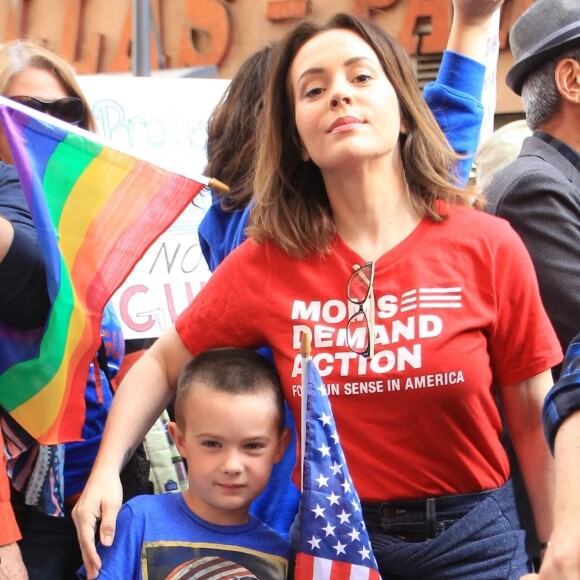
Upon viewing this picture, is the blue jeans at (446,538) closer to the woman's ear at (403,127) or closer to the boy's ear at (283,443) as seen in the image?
the boy's ear at (283,443)

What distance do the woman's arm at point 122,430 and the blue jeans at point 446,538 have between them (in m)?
0.58

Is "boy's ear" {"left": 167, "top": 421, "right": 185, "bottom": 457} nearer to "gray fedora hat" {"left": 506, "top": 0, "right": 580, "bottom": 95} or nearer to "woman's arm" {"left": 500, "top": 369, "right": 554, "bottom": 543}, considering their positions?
"woman's arm" {"left": 500, "top": 369, "right": 554, "bottom": 543}

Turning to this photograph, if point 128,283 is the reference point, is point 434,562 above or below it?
below

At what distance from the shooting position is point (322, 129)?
2533 millimetres

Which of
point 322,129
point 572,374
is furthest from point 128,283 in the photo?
point 572,374

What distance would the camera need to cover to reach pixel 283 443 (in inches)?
104

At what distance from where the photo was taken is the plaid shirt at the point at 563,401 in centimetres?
165

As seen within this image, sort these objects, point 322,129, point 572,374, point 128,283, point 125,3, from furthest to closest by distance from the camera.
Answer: point 125,3, point 128,283, point 322,129, point 572,374

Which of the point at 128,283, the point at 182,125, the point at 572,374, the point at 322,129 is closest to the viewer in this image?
the point at 572,374

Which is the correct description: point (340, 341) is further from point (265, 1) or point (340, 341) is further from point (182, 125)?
point (265, 1)

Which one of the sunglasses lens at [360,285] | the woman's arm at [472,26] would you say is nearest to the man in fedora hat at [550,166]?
the woman's arm at [472,26]

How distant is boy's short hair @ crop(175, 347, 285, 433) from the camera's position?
2.54m

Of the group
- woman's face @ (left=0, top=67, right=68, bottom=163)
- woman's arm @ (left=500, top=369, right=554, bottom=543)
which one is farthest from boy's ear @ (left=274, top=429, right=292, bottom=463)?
woman's face @ (left=0, top=67, right=68, bottom=163)

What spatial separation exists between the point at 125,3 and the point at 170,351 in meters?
10.9
